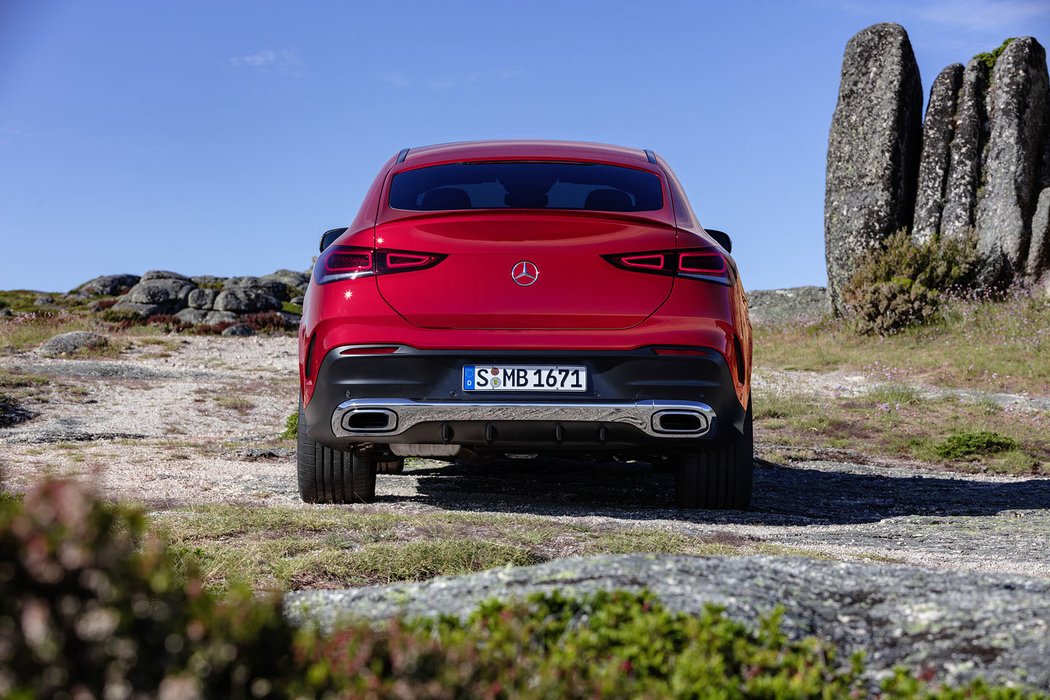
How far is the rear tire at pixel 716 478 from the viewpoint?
589 centimetres

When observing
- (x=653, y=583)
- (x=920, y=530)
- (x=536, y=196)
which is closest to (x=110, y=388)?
(x=536, y=196)

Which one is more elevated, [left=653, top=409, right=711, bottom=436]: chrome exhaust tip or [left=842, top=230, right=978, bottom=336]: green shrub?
[left=842, top=230, right=978, bottom=336]: green shrub

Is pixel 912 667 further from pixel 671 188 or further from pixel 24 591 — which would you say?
pixel 671 188

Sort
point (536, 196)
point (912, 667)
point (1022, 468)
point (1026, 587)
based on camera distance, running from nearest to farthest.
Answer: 1. point (912, 667)
2. point (1026, 587)
3. point (536, 196)
4. point (1022, 468)

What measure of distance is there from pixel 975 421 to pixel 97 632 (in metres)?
12.9

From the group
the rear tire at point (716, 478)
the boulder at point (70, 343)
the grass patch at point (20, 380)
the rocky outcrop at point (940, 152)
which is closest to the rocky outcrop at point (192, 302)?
the boulder at point (70, 343)

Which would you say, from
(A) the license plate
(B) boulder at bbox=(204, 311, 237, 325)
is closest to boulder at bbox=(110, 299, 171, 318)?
(B) boulder at bbox=(204, 311, 237, 325)

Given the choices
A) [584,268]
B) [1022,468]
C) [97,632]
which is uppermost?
[584,268]

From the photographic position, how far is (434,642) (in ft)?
6.08

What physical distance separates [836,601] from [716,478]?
319cm

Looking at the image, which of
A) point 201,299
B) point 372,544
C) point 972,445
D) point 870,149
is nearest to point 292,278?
point 201,299

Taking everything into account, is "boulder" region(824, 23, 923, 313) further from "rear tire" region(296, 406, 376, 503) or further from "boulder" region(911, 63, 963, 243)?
"rear tire" region(296, 406, 376, 503)

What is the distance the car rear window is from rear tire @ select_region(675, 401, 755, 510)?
1.57 metres

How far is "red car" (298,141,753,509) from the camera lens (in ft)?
16.8
